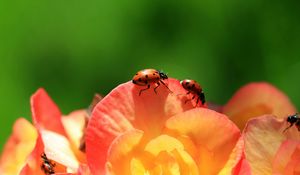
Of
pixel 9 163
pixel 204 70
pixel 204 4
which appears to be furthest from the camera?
pixel 204 4

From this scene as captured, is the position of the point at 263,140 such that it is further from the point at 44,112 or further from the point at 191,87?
the point at 44,112

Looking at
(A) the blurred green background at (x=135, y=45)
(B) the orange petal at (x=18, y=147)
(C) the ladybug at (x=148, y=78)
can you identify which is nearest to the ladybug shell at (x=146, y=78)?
(C) the ladybug at (x=148, y=78)

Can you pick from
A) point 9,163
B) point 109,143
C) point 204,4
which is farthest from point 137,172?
point 204,4


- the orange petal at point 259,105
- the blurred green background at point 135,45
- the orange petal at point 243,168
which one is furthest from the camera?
the blurred green background at point 135,45

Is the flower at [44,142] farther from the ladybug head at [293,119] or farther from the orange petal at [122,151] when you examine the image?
the ladybug head at [293,119]

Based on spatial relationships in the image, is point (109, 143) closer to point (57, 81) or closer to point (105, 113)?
point (105, 113)

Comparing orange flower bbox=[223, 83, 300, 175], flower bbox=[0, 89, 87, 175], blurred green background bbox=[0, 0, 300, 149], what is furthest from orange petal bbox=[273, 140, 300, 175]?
blurred green background bbox=[0, 0, 300, 149]
